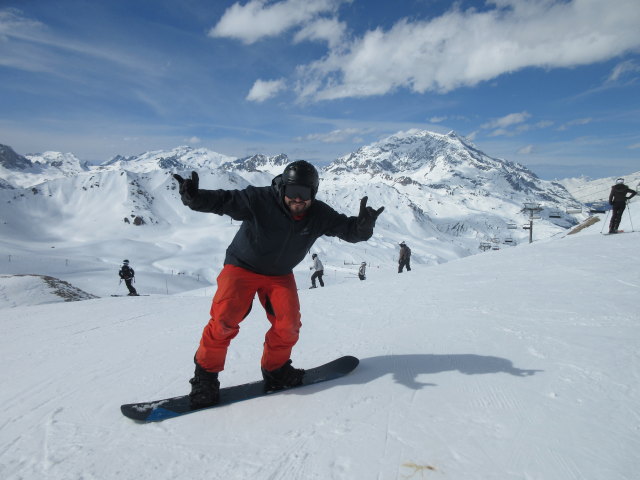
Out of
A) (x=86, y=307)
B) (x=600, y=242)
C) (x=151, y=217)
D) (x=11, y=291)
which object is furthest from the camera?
(x=151, y=217)

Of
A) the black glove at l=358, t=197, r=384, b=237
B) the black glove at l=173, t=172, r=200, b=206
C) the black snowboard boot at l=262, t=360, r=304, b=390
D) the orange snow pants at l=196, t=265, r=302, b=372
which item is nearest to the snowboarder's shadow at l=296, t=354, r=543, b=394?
the black snowboard boot at l=262, t=360, r=304, b=390

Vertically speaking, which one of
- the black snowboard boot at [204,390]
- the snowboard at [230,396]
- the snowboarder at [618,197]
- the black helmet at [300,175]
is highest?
the snowboarder at [618,197]

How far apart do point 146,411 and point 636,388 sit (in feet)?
13.0

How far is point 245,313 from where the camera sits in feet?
10.8

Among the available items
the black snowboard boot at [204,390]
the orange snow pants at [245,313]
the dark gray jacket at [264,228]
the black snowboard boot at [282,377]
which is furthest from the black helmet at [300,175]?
the black snowboard boot at [204,390]

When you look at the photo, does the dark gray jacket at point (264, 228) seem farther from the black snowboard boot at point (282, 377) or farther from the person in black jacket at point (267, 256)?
the black snowboard boot at point (282, 377)

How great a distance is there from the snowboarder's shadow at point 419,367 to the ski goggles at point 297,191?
5.75 ft

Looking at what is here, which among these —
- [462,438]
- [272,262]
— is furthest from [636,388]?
[272,262]

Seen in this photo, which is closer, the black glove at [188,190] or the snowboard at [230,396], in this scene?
the snowboard at [230,396]

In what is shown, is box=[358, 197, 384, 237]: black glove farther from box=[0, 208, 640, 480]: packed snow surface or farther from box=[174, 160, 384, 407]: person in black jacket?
box=[0, 208, 640, 480]: packed snow surface

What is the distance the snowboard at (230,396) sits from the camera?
285 centimetres

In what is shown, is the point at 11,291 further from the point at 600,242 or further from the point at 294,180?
the point at 600,242

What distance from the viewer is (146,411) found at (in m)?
2.88

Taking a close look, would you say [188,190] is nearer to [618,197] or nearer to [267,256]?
[267,256]
